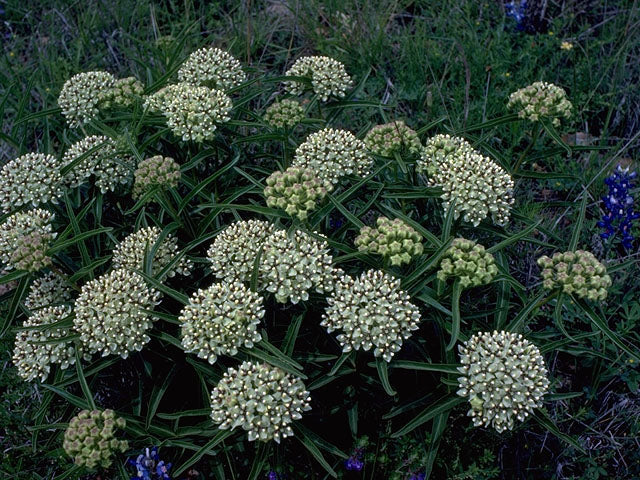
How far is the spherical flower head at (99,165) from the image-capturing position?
487cm

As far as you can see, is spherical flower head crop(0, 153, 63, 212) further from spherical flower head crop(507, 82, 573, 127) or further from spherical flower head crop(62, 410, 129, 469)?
spherical flower head crop(507, 82, 573, 127)

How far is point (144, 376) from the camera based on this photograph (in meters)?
4.64

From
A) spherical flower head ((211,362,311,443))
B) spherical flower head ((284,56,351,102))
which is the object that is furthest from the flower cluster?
spherical flower head ((284,56,351,102))

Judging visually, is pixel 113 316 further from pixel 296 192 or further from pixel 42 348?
pixel 296 192

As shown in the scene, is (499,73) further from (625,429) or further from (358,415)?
(358,415)

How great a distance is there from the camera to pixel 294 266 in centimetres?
381

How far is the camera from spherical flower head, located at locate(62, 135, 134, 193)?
4.87 meters

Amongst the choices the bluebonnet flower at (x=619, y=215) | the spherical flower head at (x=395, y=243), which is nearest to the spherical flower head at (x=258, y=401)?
the spherical flower head at (x=395, y=243)

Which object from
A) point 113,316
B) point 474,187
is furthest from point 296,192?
point 113,316

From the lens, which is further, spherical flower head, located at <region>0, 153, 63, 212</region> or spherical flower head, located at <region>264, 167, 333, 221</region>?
spherical flower head, located at <region>0, 153, 63, 212</region>

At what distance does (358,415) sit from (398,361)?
79 centimetres

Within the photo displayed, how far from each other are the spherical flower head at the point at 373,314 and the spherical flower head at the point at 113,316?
117 cm

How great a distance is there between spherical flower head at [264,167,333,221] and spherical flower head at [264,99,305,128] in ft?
3.84

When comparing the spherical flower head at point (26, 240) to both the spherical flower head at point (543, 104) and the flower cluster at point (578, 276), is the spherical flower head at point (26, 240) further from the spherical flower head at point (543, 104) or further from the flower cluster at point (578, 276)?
the spherical flower head at point (543, 104)
